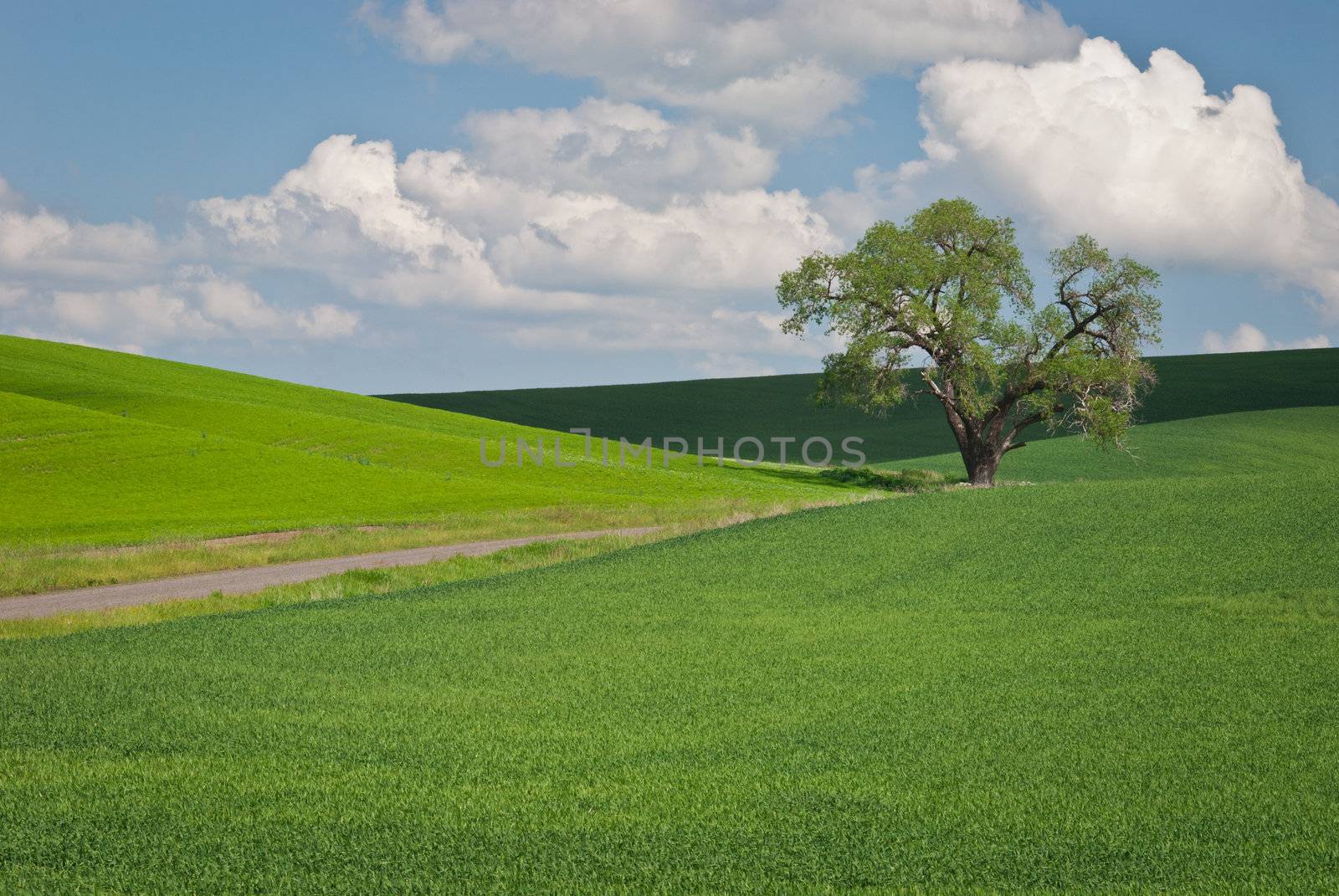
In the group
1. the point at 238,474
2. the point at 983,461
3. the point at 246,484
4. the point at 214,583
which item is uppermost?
the point at 983,461

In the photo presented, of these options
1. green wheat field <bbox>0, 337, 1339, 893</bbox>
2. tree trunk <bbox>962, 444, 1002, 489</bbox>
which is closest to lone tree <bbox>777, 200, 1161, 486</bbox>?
tree trunk <bbox>962, 444, 1002, 489</bbox>

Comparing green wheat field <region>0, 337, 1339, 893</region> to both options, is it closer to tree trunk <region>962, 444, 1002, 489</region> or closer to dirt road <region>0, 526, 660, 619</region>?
dirt road <region>0, 526, 660, 619</region>

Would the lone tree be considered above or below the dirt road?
above

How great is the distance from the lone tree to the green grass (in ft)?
20.5

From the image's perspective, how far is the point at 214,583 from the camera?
26.4 m

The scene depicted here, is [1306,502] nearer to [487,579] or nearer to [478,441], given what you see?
[487,579]

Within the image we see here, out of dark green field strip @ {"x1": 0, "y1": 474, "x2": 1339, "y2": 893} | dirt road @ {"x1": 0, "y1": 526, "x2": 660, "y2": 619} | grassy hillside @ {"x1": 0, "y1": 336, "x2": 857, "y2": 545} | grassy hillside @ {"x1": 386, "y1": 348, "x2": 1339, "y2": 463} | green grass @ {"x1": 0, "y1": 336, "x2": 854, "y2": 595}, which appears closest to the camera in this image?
dark green field strip @ {"x1": 0, "y1": 474, "x2": 1339, "y2": 893}

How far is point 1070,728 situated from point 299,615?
13505 mm

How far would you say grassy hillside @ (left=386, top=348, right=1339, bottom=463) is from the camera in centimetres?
8581

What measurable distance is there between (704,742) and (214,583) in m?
18.4

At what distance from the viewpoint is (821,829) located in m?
8.82

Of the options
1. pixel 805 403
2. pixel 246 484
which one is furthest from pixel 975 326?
pixel 805 403

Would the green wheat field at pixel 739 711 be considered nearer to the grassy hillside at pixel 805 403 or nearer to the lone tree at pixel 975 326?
the lone tree at pixel 975 326

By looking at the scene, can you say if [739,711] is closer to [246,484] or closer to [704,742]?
[704,742]
